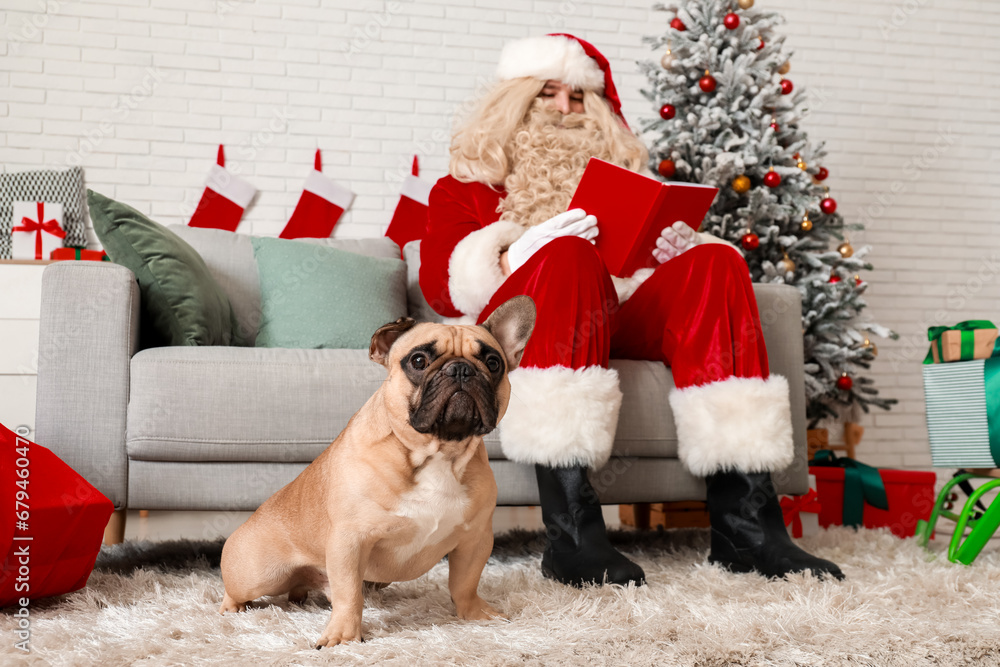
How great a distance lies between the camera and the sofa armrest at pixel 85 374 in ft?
4.99

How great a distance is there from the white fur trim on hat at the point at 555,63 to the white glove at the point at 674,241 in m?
0.61

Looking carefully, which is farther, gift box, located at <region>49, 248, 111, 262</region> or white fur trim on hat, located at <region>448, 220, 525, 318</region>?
gift box, located at <region>49, 248, 111, 262</region>

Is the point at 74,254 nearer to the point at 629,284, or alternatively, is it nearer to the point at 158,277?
the point at 158,277

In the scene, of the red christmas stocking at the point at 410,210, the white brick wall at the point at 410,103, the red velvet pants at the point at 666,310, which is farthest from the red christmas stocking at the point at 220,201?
the red velvet pants at the point at 666,310

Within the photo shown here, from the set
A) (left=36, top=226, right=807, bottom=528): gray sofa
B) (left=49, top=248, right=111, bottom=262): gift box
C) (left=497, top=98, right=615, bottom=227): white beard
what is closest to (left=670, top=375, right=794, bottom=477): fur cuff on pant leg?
(left=36, top=226, right=807, bottom=528): gray sofa

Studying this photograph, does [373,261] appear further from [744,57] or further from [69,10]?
[69,10]

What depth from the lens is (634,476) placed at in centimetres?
171

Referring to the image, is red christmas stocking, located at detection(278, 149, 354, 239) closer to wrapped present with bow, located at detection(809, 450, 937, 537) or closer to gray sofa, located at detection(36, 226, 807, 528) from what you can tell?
gray sofa, located at detection(36, 226, 807, 528)

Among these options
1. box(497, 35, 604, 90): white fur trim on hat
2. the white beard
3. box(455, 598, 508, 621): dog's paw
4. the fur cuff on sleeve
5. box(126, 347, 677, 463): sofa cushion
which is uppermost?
box(497, 35, 604, 90): white fur trim on hat

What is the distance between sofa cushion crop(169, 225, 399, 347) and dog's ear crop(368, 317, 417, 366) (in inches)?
46.4

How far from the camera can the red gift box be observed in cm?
220

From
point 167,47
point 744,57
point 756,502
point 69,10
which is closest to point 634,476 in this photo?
point 756,502

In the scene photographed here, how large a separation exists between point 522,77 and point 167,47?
79.2 inches

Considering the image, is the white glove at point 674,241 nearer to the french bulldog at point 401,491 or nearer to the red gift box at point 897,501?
the french bulldog at point 401,491
